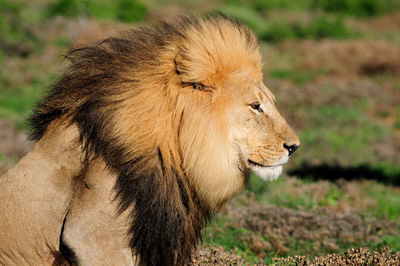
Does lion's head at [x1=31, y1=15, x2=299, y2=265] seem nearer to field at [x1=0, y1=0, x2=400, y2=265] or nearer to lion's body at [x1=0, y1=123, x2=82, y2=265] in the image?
lion's body at [x1=0, y1=123, x2=82, y2=265]

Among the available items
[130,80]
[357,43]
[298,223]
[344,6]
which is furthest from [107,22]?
[130,80]

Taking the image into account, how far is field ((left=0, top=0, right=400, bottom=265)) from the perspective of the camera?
511 centimetres

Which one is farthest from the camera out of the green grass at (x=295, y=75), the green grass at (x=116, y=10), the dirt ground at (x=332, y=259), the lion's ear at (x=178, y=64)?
the green grass at (x=116, y=10)

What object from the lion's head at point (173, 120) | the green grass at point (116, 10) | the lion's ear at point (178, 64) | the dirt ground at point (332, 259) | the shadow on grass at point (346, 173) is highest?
the lion's ear at point (178, 64)

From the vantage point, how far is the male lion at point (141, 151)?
313 centimetres

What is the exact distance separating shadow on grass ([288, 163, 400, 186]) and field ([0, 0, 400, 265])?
0.02m

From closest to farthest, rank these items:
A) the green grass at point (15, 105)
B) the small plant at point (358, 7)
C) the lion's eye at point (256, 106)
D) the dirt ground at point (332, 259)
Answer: the lion's eye at point (256, 106) → the dirt ground at point (332, 259) → the green grass at point (15, 105) → the small plant at point (358, 7)

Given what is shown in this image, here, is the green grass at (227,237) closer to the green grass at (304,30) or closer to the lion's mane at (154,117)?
the lion's mane at (154,117)

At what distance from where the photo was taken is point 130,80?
3.27m

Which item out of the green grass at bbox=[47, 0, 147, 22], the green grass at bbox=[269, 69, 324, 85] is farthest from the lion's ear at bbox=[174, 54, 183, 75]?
the green grass at bbox=[47, 0, 147, 22]

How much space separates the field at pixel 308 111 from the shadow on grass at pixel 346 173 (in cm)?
2

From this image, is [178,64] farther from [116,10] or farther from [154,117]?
[116,10]

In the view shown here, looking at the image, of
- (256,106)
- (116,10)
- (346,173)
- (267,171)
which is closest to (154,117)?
(256,106)

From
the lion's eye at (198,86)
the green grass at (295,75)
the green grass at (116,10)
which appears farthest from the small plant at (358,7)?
the lion's eye at (198,86)
